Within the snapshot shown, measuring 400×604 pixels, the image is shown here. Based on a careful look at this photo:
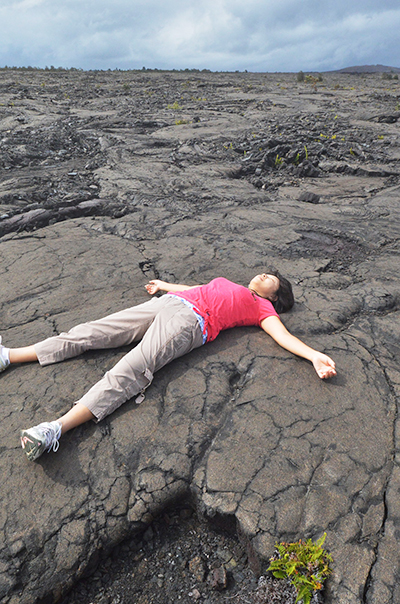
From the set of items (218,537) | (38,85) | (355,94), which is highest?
(38,85)

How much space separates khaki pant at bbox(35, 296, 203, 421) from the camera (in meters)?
2.68

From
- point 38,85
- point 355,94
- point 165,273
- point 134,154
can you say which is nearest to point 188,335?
point 165,273

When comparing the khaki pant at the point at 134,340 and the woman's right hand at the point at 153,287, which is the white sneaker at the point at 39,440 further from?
the woman's right hand at the point at 153,287

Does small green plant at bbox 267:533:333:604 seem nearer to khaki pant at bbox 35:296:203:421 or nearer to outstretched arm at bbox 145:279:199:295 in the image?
Answer: khaki pant at bbox 35:296:203:421

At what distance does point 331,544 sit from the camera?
6.64 ft

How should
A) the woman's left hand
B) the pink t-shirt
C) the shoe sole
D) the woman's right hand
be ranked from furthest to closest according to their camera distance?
1. the woman's right hand
2. the pink t-shirt
3. the woman's left hand
4. the shoe sole

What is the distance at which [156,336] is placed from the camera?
2936mm

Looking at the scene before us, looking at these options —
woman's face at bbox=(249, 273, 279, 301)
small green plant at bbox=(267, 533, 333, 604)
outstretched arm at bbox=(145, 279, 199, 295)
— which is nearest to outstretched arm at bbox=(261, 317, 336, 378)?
woman's face at bbox=(249, 273, 279, 301)

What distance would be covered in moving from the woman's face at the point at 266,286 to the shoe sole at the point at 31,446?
2203 millimetres

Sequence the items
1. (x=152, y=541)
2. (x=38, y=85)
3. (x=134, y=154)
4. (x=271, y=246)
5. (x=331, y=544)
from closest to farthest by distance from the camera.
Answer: (x=331, y=544) → (x=152, y=541) → (x=271, y=246) → (x=134, y=154) → (x=38, y=85)

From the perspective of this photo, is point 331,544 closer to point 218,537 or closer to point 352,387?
point 218,537

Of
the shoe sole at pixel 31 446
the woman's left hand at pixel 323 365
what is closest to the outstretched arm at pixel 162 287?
the woman's left hand at pixel 323 365

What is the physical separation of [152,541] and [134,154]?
8.55 metres

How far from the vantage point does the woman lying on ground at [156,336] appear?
8.54 ft
